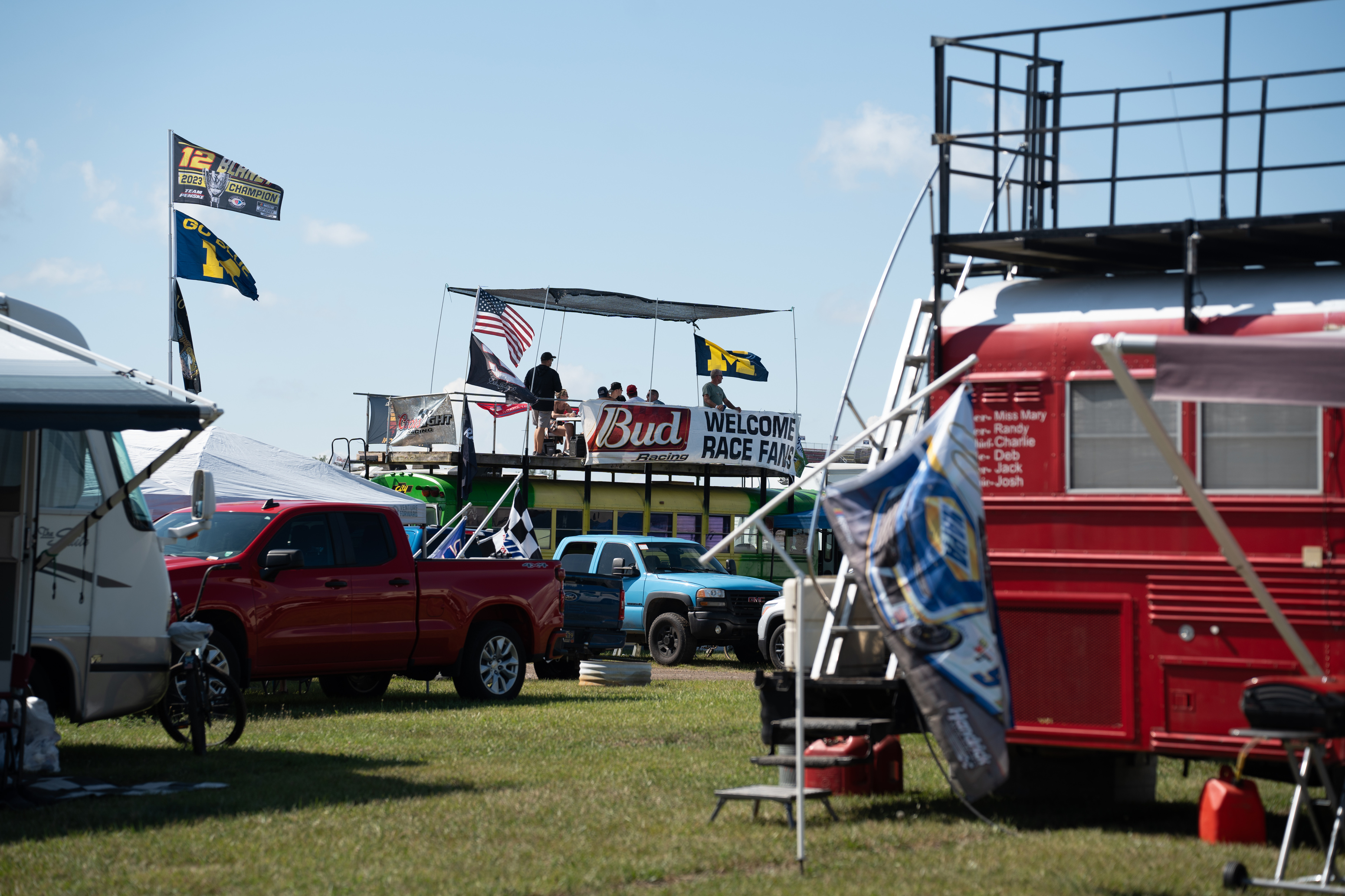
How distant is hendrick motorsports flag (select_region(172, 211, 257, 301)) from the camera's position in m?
22.1

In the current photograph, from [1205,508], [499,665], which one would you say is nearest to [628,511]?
[499,665]

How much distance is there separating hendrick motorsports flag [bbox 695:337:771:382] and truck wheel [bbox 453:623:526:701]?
1675 cm

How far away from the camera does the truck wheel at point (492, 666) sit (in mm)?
15625

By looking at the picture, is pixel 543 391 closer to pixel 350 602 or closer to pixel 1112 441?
pixel 350 602

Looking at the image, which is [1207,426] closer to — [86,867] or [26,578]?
[86,867]

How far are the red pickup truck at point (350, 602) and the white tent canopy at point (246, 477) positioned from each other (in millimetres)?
2790

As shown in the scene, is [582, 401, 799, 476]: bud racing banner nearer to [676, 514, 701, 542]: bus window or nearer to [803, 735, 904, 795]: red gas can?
[676, 514, 701, 542]: bus window

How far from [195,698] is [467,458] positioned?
1723 cm

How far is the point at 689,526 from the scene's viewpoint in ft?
99.5

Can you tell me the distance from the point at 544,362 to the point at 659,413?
97.7 inches

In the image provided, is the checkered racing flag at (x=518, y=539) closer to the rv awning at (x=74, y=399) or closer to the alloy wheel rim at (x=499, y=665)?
the alloy wheel rim at (x=499, y=665)

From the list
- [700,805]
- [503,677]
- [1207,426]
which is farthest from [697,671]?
[1207,426]

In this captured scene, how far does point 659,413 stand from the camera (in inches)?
1157

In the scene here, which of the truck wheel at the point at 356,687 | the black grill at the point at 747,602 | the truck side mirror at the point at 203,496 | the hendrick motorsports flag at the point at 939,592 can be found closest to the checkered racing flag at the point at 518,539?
the black grill at the point at 747,602
